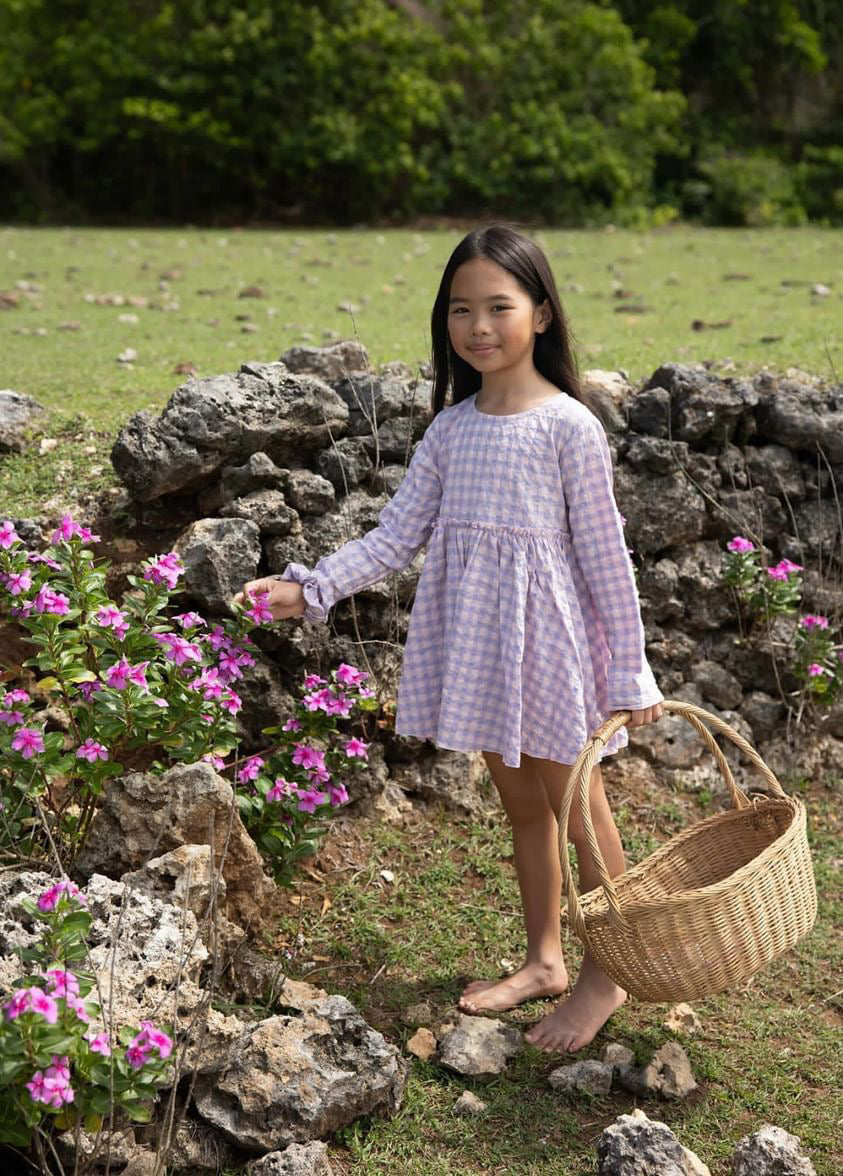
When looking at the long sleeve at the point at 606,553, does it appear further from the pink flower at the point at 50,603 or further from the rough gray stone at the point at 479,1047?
the pink flower at the point at 50,603

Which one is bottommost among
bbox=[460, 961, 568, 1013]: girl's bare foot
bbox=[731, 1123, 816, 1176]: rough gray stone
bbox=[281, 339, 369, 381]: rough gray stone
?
bbox=[460, 961, 568, 1013]: girl's bare foot

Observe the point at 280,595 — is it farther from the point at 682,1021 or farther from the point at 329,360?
the point at 329,360

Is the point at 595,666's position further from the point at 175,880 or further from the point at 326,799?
the point at 175,880

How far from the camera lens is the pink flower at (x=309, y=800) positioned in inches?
137

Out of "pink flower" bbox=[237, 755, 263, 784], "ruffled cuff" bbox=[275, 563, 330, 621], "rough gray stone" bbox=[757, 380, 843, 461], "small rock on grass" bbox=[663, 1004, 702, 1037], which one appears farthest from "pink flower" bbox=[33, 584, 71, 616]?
"rough gray stone" bbox=[757, 380, 843, 461]

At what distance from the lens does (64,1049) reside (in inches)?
91.5

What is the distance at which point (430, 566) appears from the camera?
10.7ft

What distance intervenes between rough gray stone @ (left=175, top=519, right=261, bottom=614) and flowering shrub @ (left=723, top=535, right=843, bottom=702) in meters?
1.64

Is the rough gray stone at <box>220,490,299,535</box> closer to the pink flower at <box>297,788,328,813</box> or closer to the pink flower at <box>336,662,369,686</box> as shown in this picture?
the pink flower at <box>336,662,369,686</box>

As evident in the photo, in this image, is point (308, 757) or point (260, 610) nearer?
point (260, 610)

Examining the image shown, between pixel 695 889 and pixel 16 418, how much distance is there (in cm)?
260

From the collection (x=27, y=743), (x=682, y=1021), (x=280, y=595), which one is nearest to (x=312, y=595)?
(x=280, y=595)

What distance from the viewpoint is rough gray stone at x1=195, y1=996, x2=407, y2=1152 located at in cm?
286

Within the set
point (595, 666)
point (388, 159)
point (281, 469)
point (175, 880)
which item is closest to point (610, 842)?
point (595, 666)
